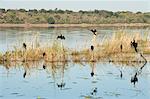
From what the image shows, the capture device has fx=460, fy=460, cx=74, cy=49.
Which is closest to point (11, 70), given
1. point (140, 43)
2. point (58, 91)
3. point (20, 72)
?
point (20, 72)

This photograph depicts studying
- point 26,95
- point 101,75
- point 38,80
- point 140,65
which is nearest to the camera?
point 26,95

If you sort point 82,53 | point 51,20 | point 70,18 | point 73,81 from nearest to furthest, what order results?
point 73,81
point 82,53
point 51,20
point 70,18

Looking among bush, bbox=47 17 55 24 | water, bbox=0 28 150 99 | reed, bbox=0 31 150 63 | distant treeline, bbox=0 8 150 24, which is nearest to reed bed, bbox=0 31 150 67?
reed, bbox=0 31 150 63

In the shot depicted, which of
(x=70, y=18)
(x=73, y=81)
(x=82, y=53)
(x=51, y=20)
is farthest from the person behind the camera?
(x=70, y=18)

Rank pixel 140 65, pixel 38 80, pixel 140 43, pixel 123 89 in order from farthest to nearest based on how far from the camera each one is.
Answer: pixel 140 43, pixel 140 65, pixel 38 80, pixel 123 89

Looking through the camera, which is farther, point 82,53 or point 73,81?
point 82,53

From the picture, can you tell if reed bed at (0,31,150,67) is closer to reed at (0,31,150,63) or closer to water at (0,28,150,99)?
reed at (0,31,150,63)

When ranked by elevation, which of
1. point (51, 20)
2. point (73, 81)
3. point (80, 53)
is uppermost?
point (51, 20)

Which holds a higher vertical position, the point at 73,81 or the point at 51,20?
the point at 51,20

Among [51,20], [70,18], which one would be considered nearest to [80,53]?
[51,20]

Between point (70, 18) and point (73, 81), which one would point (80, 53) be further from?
point (70, 18)

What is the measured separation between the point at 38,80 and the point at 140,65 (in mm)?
5451

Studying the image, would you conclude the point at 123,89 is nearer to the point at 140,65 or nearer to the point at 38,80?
the point at 38,80

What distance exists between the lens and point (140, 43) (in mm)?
24375
